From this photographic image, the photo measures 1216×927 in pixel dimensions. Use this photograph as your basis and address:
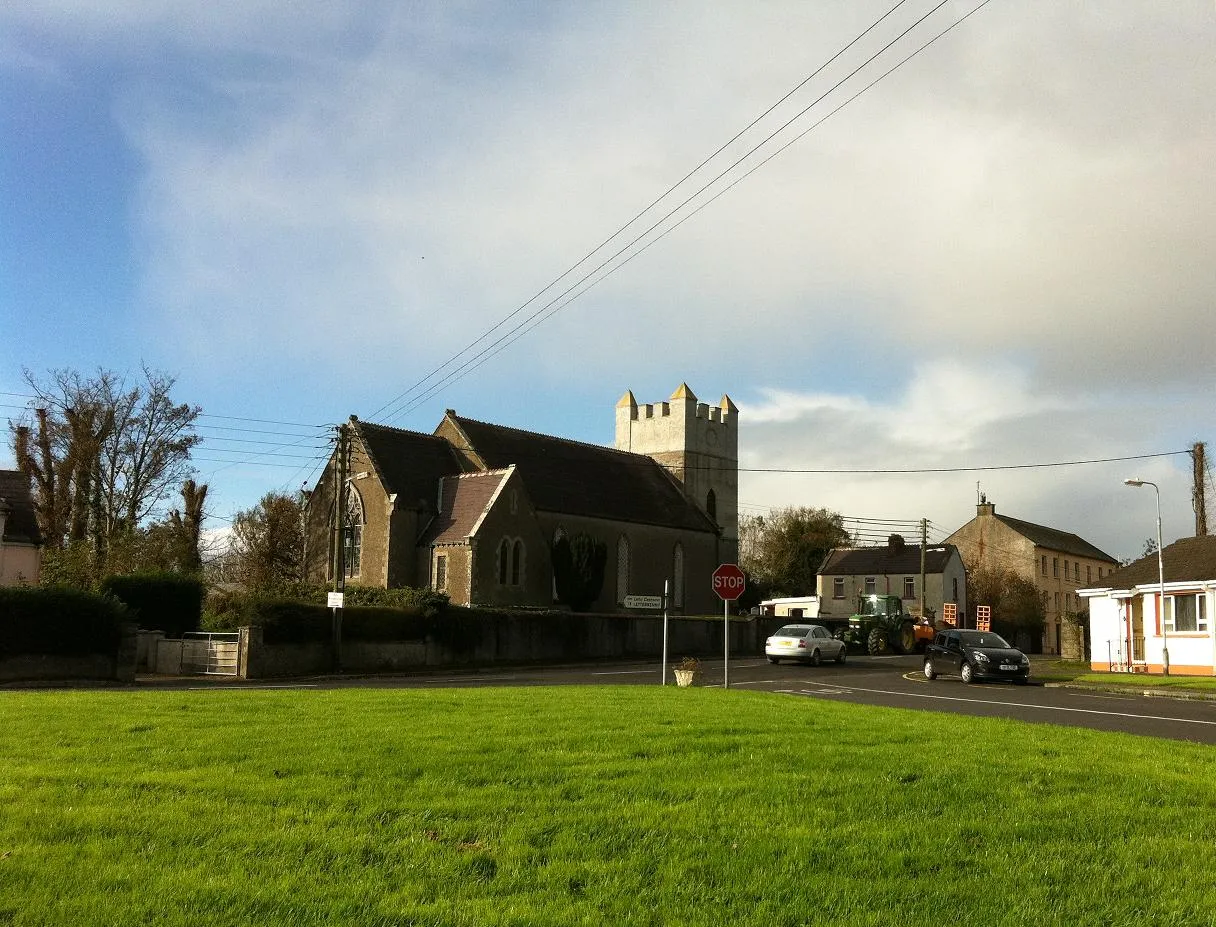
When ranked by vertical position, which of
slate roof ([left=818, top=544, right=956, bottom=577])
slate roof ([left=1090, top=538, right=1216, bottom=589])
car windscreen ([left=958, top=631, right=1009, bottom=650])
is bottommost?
car windscreen ([left=958, top=631, right=1009, bottom=650])

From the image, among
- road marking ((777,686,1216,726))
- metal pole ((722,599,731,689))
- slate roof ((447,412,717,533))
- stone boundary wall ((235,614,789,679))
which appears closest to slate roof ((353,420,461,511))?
slate roof ((447,412,717,533))

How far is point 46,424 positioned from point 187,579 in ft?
55.8

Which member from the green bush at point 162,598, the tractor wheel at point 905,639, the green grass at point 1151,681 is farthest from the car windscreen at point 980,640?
the green bush at point 162,598

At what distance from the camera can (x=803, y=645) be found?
131ft

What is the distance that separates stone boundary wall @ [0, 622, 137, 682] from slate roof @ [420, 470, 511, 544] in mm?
20465

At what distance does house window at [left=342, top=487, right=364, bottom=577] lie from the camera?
5231 cm

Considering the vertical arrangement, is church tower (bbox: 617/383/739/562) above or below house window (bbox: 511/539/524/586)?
above

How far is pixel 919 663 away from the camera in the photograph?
1757 inches

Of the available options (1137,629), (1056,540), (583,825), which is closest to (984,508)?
(1056,540)

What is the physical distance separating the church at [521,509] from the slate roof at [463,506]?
0.25ft

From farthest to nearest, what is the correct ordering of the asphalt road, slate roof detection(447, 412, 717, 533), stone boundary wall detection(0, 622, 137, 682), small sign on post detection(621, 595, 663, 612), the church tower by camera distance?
the church tower, slate roof detection(447, 412, 717, 533), stone boundary wall detection(0, 622, 137, 682), small sign on post detection(621, 595, 663, 612), the asphalt road

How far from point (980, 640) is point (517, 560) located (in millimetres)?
24860

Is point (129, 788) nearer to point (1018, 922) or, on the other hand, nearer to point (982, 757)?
point (1018, 922)

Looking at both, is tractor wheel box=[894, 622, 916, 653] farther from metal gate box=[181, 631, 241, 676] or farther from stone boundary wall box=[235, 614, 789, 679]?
metal gate box=[181, 631, 241, 676]
